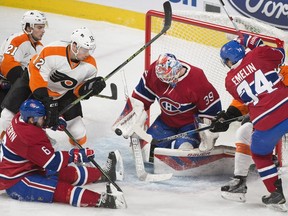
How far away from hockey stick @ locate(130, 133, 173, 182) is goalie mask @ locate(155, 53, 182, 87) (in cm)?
39

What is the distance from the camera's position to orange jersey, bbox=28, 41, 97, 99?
4.62 meters

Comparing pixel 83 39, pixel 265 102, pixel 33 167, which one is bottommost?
pixel 33 167

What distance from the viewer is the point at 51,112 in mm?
4324

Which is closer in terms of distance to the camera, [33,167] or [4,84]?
[33,167]

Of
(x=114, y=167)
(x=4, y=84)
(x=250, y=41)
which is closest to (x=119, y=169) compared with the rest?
(x=114, y=167)

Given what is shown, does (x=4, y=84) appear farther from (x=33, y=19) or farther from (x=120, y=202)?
(x=120, y=202)

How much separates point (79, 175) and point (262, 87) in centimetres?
107

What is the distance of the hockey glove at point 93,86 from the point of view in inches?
184

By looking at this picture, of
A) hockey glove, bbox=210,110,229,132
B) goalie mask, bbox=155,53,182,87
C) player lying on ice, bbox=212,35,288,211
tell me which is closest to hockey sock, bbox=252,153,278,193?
player lying on ice, bbox=212,35,288,211

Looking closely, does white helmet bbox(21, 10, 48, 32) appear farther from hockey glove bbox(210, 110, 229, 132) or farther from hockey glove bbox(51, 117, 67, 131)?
hockey glove bbox(210, 110, 229, 132)

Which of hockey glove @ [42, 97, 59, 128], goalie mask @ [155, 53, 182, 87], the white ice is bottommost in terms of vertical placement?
the white ice

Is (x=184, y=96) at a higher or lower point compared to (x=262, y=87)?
lower

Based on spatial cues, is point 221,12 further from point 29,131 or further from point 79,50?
point 29,131

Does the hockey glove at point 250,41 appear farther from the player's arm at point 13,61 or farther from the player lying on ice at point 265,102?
the player's arm at point 13,61
